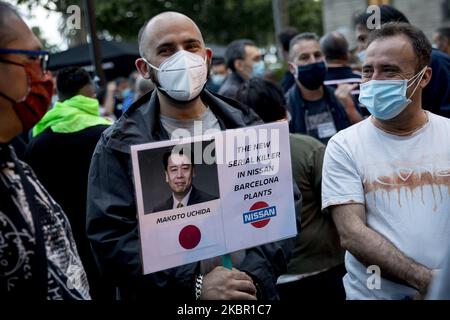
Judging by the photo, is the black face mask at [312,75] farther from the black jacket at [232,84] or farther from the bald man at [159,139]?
the bald man at [159,139]

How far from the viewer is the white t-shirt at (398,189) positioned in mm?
2469

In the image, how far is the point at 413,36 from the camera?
271 cm

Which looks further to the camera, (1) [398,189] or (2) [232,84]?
(2) [232,84]

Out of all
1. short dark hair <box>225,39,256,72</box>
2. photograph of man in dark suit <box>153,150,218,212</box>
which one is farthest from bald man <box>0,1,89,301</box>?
short dark hair <box>225,39,256,72</box>

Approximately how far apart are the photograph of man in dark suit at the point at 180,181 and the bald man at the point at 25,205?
39 cm

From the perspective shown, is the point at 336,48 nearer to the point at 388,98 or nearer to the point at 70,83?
the point at 70,83

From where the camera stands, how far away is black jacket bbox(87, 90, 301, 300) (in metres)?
2.32

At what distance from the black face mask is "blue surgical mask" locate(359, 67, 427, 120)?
6.74 ft

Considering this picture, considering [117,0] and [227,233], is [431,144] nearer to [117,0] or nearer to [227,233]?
[227,233]

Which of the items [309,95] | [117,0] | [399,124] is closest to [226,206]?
[399,124]

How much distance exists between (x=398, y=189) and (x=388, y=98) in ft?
1.52

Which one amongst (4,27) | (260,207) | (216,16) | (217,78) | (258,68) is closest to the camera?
(4,27)

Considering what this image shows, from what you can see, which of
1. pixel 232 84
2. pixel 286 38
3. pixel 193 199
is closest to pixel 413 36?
pixel 193 199

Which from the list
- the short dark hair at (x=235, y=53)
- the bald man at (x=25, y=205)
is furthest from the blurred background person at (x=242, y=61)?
the bald man at (x=25, y=205)
